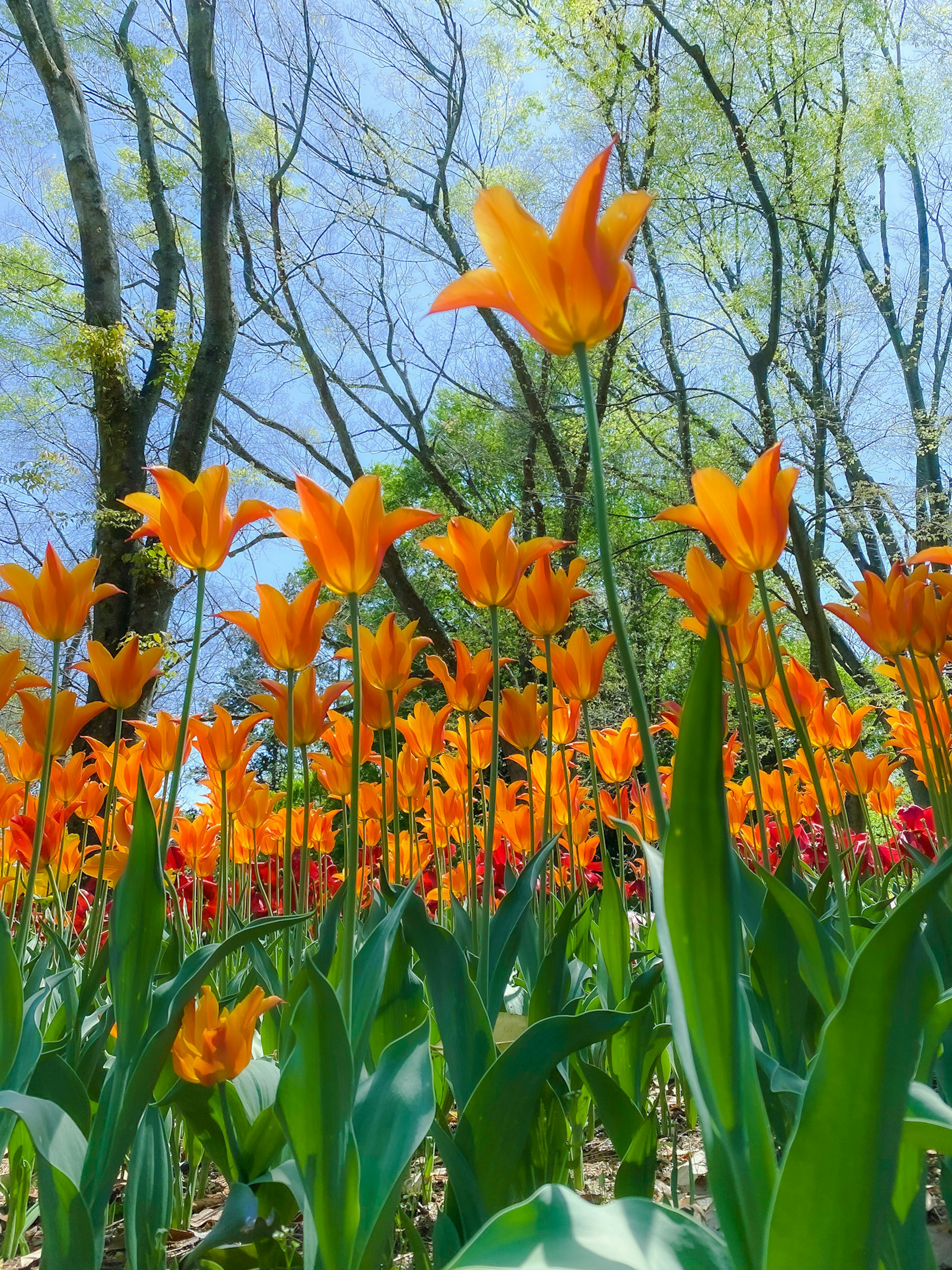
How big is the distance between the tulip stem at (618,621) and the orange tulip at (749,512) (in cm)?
28

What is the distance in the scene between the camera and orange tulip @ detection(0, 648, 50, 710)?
1.22 m

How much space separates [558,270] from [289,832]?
74cm

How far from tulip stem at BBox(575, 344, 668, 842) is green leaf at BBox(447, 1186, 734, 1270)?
189 millimetres

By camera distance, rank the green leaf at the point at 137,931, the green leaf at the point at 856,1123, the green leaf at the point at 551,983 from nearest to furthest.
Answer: the green leaf at the point at 856,1123
the green leaf at the point at 137,931
the green leaf at the point at 551,983

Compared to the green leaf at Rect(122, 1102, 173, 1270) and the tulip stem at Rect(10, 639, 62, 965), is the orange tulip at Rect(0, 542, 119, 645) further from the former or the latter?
the green leaf at Rect(122, 1102, 173, 1270)

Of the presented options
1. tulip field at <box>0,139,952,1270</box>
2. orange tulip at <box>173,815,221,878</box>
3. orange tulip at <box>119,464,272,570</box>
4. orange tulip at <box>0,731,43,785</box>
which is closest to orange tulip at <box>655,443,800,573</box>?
A: tulip field at <box>0,139,952,1270</box>

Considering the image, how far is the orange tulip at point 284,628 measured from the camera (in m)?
1.04

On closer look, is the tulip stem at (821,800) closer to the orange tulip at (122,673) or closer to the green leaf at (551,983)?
the green leaf at (551,983)

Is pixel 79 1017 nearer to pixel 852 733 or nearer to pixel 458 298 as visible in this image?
pixel 458 298

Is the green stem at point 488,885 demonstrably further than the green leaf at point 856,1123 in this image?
Yes

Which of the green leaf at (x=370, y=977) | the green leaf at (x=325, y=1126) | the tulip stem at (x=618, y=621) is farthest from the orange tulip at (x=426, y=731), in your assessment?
the tulip stem at (x=618, y=621)

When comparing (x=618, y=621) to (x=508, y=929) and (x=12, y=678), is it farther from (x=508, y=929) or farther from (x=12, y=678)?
(x=12, y=678)

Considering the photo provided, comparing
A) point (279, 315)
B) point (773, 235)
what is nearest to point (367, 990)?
point (773, 235)

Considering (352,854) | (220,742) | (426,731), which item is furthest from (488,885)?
(426,731)
